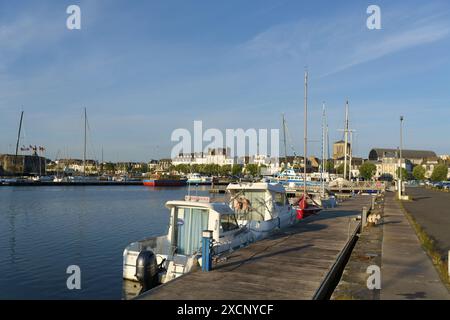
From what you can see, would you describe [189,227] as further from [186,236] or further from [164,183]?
[164,183]

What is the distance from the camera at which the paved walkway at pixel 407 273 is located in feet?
34.9

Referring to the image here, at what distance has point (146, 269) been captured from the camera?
14.6 metres

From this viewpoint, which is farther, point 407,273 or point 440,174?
point 440,174

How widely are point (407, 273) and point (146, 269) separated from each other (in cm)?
893

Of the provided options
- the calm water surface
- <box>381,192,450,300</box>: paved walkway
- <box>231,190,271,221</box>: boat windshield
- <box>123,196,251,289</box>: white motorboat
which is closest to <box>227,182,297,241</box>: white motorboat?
<box>231,190,271,221</box>: boat windshield

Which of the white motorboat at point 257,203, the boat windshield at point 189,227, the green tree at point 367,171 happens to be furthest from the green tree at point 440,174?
the boat windshield at point 189,227

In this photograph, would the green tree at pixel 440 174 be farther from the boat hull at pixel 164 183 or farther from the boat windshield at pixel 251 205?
the boat windshield at pixel 251 205

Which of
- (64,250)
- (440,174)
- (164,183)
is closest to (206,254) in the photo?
(64,250)

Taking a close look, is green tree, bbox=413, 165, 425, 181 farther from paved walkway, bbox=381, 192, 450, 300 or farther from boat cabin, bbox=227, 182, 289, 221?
paved walkway, bbox=381, 192, 450, 300

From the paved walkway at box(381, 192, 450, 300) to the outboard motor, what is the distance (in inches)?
314
